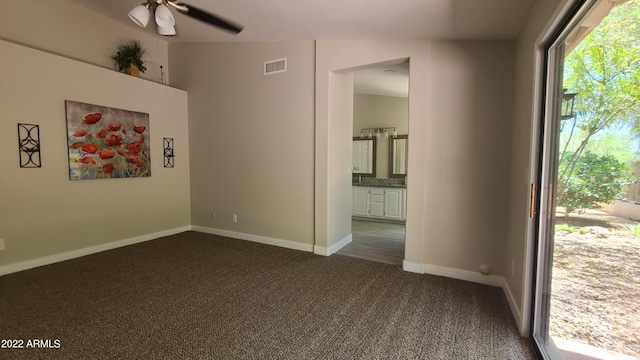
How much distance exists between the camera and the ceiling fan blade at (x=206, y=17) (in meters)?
2.26

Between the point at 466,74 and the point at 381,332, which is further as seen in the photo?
the point at 466,74

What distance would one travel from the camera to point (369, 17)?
2.80 metres

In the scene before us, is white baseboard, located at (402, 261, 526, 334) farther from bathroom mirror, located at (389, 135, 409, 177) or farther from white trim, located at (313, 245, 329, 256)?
bathroom mirror, located at (389, 135, 409, 177)

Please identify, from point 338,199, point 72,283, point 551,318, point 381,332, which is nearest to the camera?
point 551,318

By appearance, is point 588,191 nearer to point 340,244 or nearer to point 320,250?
point 320,250

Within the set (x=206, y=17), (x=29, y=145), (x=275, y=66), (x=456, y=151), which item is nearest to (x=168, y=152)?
(x=29, y=145)

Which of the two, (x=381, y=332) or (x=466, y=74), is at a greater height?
(x=466, y=74)

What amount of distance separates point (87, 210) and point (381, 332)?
3.95 m

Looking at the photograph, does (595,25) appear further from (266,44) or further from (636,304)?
(266,44)

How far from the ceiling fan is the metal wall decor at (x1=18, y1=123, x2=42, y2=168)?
2.07 meters

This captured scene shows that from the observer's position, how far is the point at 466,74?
115 inches

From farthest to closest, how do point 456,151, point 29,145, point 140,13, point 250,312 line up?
point 29,145, point 456,151, point 250,312, point 140,13

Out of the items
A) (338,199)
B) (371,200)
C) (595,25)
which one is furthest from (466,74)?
(371,200)

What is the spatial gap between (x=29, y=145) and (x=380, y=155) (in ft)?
18.9
